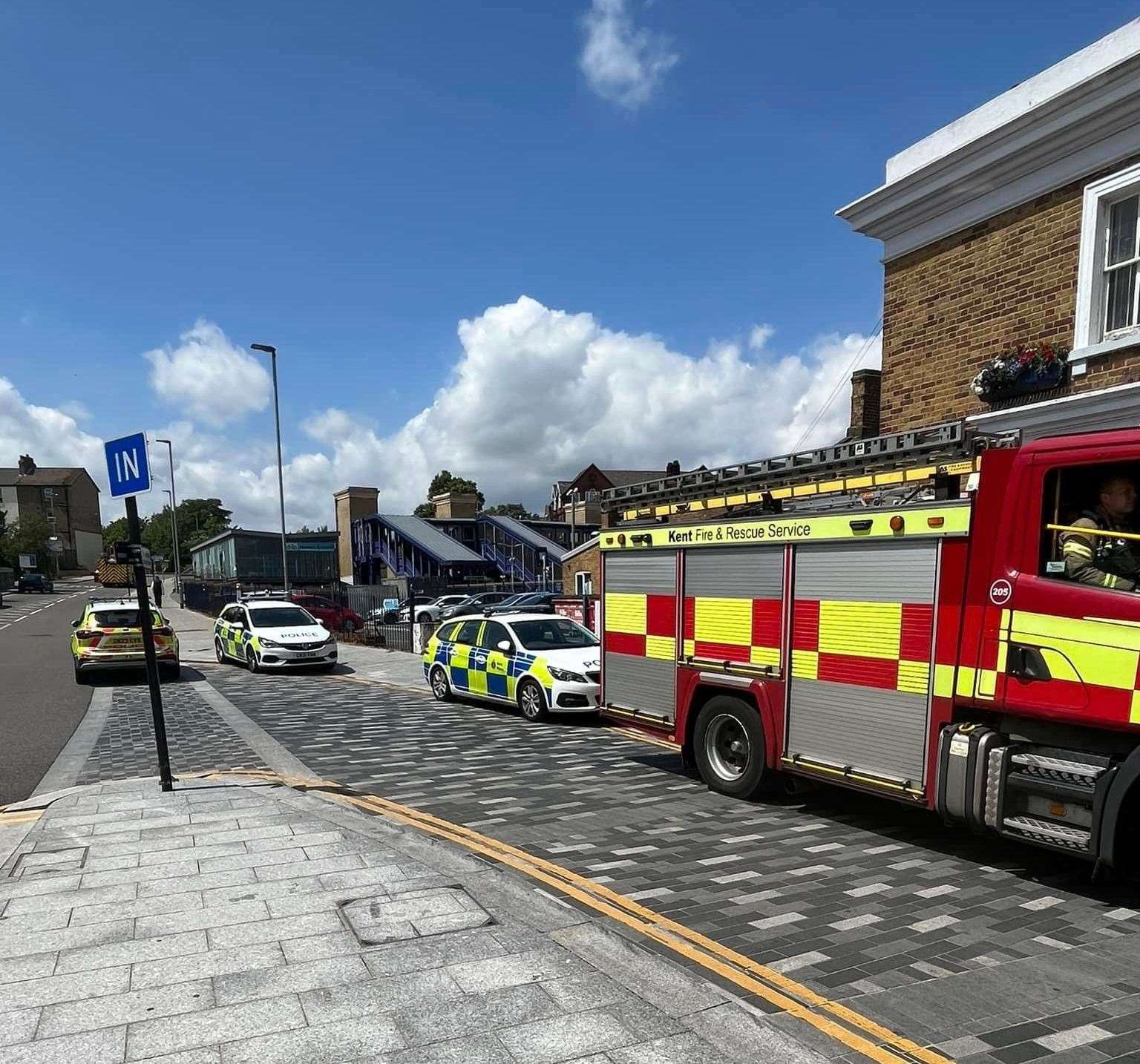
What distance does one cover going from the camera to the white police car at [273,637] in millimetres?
16562

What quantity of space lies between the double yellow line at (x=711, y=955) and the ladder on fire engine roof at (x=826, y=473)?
126 inches

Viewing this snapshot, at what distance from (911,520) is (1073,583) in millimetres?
1000

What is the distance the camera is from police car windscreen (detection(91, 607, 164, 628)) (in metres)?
15.0

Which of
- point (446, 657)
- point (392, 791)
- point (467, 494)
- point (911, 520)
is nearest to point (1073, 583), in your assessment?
point (911, 520)

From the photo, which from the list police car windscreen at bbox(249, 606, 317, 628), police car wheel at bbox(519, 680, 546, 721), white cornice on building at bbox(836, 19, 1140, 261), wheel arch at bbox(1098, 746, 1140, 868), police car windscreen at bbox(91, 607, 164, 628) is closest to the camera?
wheel arch at bbox(1098, 746, 1140, 868)

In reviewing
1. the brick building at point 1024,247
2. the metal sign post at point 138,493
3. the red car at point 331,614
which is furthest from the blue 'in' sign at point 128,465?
the red car at point 331,614

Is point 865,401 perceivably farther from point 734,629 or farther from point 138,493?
point 138,493

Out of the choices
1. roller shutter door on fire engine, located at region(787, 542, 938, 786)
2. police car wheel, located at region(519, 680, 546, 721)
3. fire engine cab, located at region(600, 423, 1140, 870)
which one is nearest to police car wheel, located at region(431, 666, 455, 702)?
police car wheel, located at region(519, 680, 546, 721)

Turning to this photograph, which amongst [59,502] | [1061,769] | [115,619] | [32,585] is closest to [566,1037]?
[1061,769]

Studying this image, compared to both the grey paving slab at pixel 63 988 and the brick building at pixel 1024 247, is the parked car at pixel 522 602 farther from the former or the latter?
the grey paving slab at pixel 63 988

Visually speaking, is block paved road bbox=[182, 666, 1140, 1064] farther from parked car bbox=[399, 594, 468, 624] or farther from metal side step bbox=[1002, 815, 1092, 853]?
parked car bbox=[399, 594, 468, 624]

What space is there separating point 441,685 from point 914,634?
8990mm

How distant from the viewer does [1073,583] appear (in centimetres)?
443

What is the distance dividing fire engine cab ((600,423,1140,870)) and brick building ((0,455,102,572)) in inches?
4226
